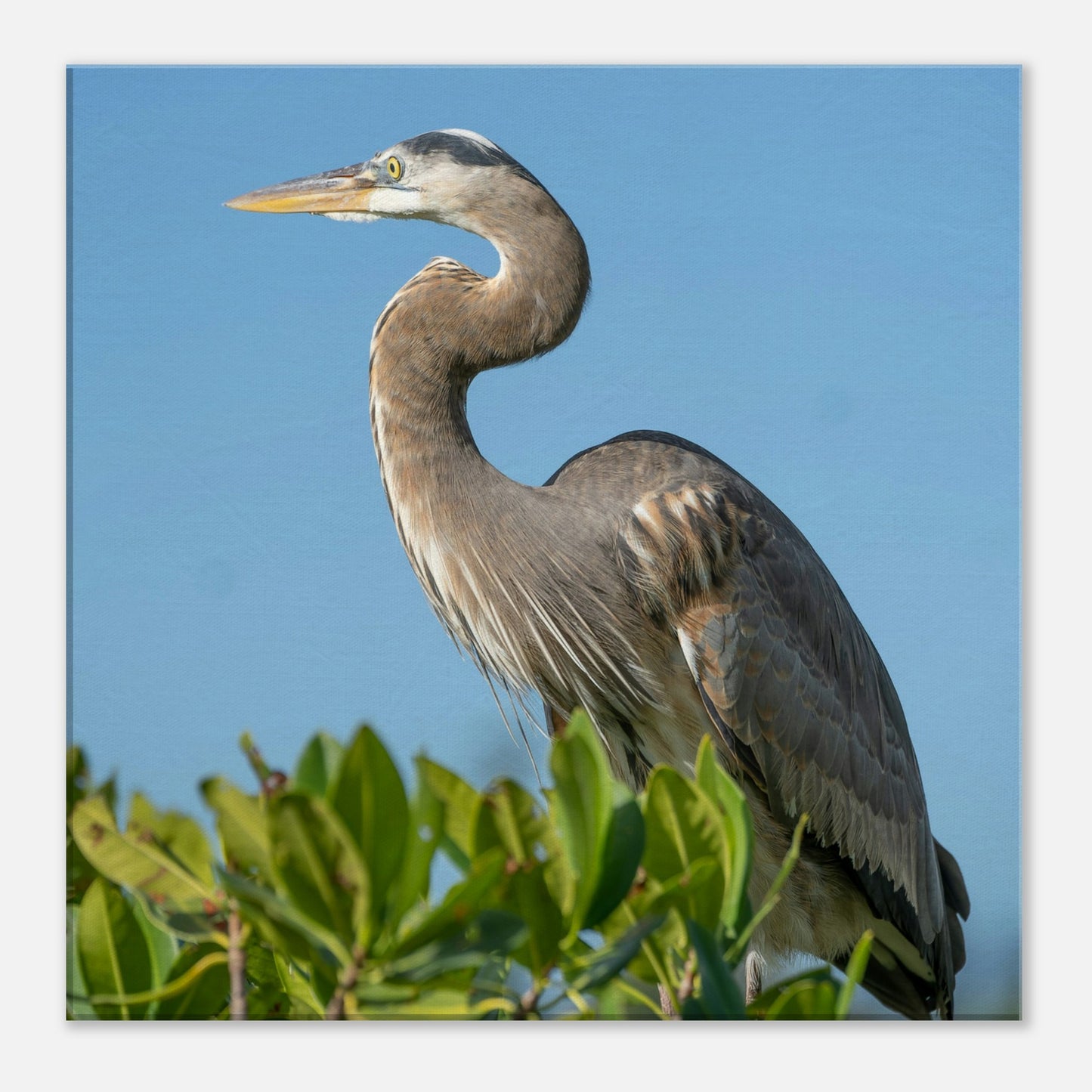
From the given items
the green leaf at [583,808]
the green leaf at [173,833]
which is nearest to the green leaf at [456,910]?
the green leaf at [583,808]

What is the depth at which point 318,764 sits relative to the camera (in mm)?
1202

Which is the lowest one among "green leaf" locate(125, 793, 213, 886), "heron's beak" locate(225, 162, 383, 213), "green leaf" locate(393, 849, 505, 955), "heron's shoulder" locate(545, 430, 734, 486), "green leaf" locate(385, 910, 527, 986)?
"green leaf" locate(385, 910, 527, 986)

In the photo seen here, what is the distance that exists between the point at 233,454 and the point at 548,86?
816 millimetres

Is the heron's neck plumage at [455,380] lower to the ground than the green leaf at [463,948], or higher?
higher

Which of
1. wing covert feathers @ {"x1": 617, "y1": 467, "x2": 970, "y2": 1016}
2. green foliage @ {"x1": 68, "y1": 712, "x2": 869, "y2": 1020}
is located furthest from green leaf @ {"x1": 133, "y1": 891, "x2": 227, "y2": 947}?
wing covert feathers @ {"x1": 617, "y1": 467, "x2": 970, "y2": 1016}

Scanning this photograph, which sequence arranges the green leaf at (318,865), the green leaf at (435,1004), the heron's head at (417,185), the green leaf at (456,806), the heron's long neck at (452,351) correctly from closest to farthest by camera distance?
the green leaf at (318,865)
the green leaf at (435,1004)
the green leaf at (456,806)
the heron's long neck at (452,351)
the heron's head at (417,185)

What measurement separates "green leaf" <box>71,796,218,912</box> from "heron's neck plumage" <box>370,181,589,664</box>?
85 centimetres

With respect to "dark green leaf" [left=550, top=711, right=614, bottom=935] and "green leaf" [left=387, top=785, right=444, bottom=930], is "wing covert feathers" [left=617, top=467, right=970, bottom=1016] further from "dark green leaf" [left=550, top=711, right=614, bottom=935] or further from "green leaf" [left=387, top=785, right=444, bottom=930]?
"green leaf" [left=387, top=785, right=444, bottom=930]

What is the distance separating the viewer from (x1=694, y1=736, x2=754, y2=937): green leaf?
52.4 inches

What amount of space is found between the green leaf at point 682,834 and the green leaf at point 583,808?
0.10 meters

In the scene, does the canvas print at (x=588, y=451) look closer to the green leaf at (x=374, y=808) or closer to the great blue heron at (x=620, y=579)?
the great blue heron at (x=620, y=579)

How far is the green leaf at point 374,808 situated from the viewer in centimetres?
114

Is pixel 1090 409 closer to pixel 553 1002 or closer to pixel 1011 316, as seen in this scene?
pixel 1011 316

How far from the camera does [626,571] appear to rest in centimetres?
202
